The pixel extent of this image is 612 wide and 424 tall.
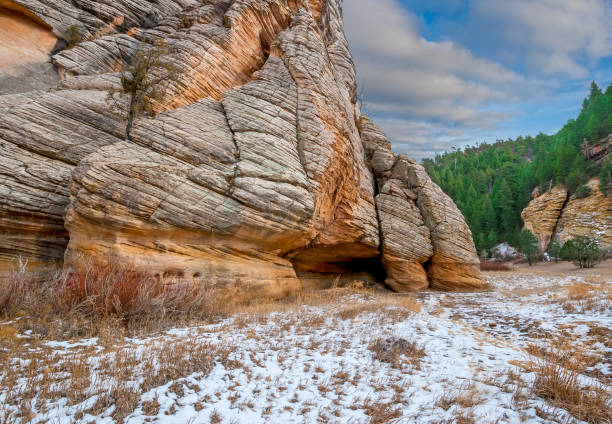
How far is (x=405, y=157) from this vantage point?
21438 millimetres

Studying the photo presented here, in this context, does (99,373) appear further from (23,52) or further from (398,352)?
(23,52)

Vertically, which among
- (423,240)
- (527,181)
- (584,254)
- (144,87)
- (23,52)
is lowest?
(423,240)

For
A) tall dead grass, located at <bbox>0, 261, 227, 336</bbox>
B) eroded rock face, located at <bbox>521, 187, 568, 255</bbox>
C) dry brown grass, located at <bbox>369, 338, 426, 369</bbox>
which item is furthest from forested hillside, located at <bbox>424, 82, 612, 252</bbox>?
tall dead grass, located at <bbox>0, 261, 227, 336</bbox>

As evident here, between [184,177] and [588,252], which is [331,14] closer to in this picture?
[184,177]

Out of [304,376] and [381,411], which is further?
[304,376]

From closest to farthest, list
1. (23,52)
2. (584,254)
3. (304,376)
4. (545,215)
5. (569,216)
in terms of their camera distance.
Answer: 1. (304,376)
2. (23,52)
3. (584,254)
4. (569,216)
5. (545,215)

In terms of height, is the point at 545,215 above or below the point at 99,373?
above

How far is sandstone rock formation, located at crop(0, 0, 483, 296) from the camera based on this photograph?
9922 mm

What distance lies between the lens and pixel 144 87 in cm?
1316

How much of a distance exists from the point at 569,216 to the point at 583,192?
16.3 ft

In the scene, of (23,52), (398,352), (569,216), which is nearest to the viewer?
(398,352)

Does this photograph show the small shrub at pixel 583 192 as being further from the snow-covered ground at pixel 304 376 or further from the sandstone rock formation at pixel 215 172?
the snow-covered ground at pixel 304 376

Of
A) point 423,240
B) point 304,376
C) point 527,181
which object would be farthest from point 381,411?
point 527,181

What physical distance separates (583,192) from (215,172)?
64.8m
